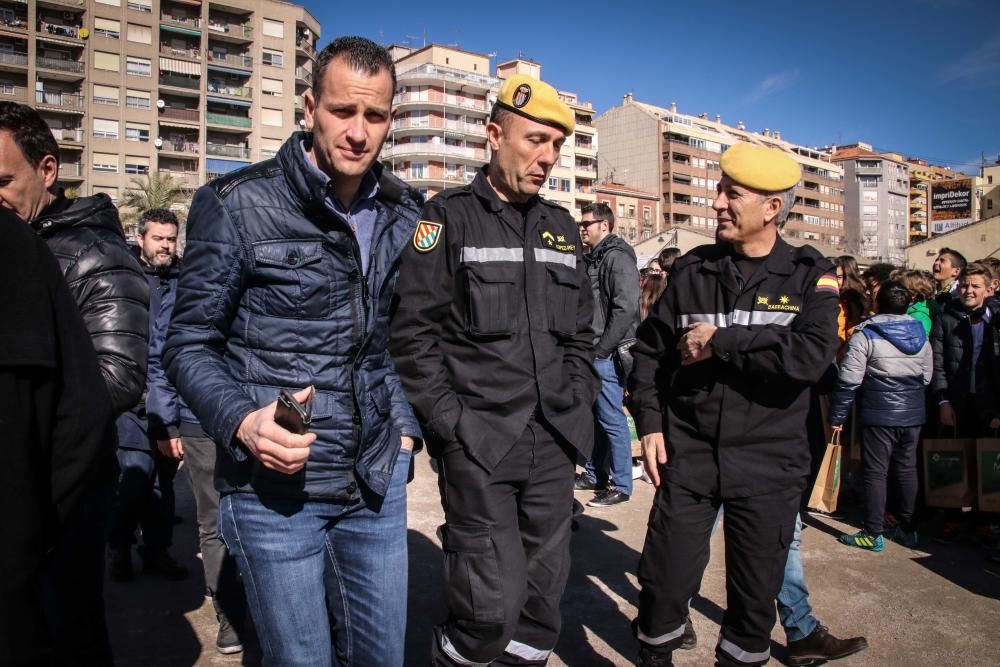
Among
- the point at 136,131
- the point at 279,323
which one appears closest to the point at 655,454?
the point at 279,323

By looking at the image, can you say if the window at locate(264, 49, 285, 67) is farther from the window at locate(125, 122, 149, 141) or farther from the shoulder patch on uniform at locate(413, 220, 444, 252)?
the shoulder patch on uniform at locate(413, 220, 444, 252)

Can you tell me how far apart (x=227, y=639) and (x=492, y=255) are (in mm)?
2517

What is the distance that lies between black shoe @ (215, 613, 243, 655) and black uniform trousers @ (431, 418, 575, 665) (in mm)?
1531

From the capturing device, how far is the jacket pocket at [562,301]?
2.89 metres

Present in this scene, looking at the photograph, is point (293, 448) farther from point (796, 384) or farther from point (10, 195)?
point (796, 384)

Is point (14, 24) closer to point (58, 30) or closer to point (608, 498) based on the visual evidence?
point (58, 30)

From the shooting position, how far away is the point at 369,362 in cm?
235

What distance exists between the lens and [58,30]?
5603cm

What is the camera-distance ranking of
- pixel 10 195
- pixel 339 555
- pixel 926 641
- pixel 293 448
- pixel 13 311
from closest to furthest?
1. pixel 13 311
2. pixel 293 448
3. pixel 339 555
4. pixel 10 195
5. pixel 926 641

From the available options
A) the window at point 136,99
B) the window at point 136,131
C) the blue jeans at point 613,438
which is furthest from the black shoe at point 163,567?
the window at point 136,99

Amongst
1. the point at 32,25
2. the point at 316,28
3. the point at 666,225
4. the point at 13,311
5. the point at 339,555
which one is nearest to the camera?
the point at 13,311

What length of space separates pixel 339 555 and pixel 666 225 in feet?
273

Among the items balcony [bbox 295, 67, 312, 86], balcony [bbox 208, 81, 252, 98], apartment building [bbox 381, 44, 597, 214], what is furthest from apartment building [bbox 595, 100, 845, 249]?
balcony [bbox 208, 81, 252, 98]

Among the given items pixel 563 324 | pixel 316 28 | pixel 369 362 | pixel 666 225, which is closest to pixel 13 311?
pixel 369 362
